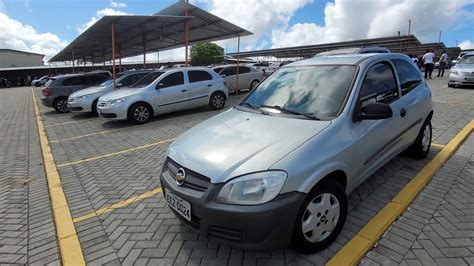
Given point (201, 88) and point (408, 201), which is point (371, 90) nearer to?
point (408, 201)

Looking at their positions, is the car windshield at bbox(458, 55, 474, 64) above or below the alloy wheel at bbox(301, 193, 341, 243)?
above

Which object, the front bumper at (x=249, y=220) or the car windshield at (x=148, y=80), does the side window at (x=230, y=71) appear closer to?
the car windshield at (x=148, y=80)

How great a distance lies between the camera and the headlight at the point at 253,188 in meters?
2.41

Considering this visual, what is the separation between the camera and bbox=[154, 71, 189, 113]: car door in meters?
9.95

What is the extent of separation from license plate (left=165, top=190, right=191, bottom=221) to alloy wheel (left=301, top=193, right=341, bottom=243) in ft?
3.17

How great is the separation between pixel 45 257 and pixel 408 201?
3.93 m

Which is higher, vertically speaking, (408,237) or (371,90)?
(371,90)

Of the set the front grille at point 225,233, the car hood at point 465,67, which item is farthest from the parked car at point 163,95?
the car hood at point 465,67

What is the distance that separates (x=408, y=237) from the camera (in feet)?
9.98

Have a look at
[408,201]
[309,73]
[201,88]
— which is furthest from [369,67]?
[201,88]

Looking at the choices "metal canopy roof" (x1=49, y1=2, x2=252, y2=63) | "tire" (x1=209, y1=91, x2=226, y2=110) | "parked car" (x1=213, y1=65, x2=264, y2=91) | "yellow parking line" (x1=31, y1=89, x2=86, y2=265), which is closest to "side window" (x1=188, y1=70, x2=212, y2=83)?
"tire" (x1=209, y1=91, x2=226, y2=110)

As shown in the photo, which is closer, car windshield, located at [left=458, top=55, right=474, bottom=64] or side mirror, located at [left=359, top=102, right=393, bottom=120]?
side mirror, located at [left=359, top=102, right=393, bottom=120]

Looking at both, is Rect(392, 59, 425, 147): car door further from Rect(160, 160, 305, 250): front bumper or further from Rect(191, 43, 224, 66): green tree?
Rect(191, 43, 224, 66): green tree

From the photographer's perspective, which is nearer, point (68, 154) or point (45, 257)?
point (45, 257)
